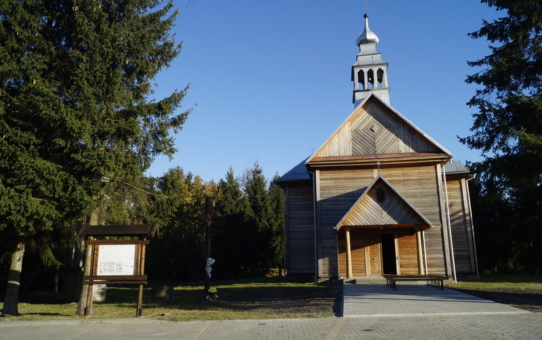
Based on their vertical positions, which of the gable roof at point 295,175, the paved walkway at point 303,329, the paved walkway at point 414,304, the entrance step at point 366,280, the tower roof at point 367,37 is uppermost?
the tower roof at point 367,37

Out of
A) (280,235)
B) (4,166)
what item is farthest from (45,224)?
(280,235)

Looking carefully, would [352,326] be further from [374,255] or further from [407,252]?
[407,252]

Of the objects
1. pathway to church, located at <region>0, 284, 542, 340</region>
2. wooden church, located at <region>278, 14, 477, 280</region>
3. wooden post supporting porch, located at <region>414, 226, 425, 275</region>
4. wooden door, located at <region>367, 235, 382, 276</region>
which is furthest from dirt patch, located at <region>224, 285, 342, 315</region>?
wooden door, located at <region>367, 235, 382, 276</region>

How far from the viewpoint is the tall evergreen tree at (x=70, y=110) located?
40.8ft

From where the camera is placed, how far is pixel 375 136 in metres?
21.8

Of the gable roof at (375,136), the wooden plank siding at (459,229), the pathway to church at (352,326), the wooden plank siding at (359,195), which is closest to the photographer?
the pathway to church at (352,326)

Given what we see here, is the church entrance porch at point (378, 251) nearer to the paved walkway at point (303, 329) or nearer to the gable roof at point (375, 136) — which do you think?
the gable roof at point (375, 136)

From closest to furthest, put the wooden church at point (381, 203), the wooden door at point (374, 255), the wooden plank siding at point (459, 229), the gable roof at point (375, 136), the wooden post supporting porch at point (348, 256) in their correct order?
the wooden church at point (381, 203) → the wooden post supporting porch at point (348, 256) → the wooden door at point (374, 255) → the gable roof at point (375, 136) → the wooden plank siding at point (459, 229)

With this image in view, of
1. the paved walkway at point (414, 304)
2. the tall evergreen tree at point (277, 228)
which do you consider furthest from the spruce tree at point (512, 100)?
the tall evergreen tree at point (277, 228)

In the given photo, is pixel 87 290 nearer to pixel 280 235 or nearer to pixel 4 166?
pixel 4 166

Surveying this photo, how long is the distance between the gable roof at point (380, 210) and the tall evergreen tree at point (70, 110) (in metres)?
8.87

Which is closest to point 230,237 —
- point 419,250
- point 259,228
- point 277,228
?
point 259,228

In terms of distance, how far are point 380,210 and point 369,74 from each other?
11.2m

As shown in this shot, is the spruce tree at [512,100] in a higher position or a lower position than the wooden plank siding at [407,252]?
higher
